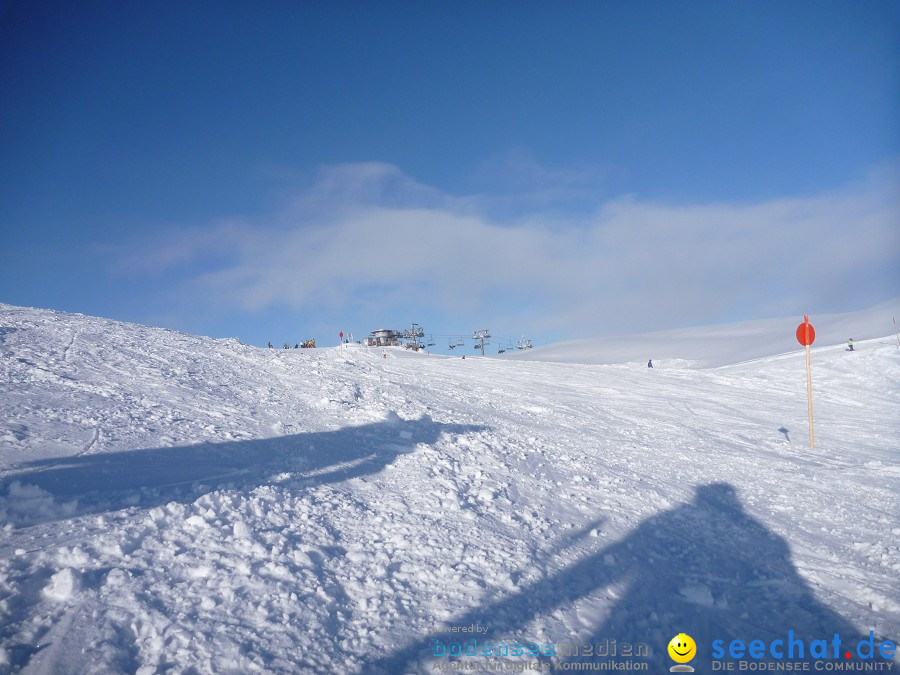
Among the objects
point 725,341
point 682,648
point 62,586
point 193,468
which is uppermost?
point 725,341

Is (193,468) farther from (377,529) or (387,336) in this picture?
(387,336)

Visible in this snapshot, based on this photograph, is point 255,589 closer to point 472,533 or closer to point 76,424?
point 472,533

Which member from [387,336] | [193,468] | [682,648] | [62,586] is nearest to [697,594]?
[682,648]

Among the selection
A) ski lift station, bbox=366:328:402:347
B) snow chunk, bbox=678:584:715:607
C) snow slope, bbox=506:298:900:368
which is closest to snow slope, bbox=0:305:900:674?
snow chunk, bbox=678:584:715:607

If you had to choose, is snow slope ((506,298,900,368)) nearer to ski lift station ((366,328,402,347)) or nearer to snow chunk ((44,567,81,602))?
ski lift station ((366,328,402,347))

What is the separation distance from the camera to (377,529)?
5.29m

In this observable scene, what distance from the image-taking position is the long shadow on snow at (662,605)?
3.97 meters

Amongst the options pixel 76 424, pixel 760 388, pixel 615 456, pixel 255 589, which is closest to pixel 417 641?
pixel 255 589

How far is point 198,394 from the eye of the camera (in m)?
9.25

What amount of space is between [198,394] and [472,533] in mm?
6259

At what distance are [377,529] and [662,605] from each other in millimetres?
2891

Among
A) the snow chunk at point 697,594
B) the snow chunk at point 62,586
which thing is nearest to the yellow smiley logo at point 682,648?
the snow chunk at point 697,594

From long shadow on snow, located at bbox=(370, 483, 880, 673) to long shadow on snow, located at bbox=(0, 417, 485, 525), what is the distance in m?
2.94

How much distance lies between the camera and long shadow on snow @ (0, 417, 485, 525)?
4.87 metres
